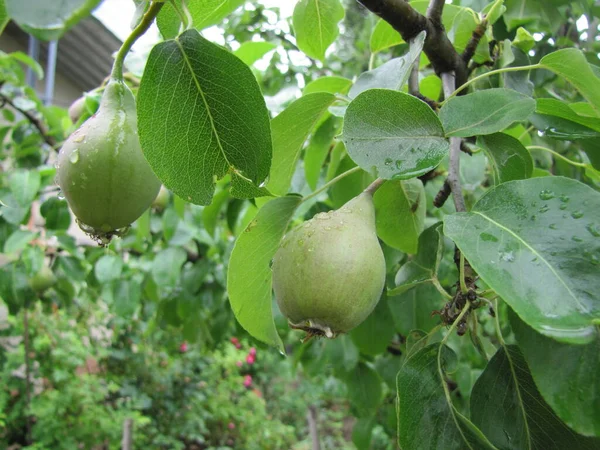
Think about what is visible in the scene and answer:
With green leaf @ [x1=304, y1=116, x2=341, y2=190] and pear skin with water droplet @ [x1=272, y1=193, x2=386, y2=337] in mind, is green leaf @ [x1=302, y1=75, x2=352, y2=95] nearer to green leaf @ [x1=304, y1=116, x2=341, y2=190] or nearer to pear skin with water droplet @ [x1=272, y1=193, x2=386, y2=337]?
green leaf @ [x1=304, y1=116, x2=341, y2=190]

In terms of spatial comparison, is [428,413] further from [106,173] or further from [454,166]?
[106,173]

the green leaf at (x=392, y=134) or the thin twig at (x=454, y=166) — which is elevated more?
the green leaf at (x=392, y=134)

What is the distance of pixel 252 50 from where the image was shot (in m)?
1.04

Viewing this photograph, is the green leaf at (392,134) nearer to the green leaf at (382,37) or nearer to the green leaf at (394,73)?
the green leaf at (394,73)

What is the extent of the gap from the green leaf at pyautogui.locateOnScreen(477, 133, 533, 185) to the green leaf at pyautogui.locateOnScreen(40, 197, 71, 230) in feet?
4.48

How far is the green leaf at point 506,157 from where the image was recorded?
0.58 meters

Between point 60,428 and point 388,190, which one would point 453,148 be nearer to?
point 388,190

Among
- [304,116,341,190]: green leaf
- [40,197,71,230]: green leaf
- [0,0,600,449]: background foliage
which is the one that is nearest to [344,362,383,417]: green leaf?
[0,0,600,449]: background foliage

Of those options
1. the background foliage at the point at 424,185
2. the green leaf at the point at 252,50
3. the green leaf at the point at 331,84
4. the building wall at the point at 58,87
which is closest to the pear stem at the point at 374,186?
the background foliage at the point at 424,185

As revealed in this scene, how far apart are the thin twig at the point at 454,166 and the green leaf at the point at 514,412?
17 centimetres

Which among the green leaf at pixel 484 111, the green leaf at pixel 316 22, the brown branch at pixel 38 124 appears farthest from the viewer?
the brown branch at pixel 38 124

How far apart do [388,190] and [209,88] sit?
328 mm

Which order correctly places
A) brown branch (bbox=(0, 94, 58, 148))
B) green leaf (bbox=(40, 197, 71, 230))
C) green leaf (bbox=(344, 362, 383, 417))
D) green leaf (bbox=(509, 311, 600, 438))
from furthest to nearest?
brown branch (bbox=(0, 94, 58, 148)) < green leaf (bbox=(40, 197, 71, 230)) < green leaf (bbox=(344, 362, 383, 417)) < green leaf (bbox=(509, 311, 600, 438))

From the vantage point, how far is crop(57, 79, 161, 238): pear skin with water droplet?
0.48 m
